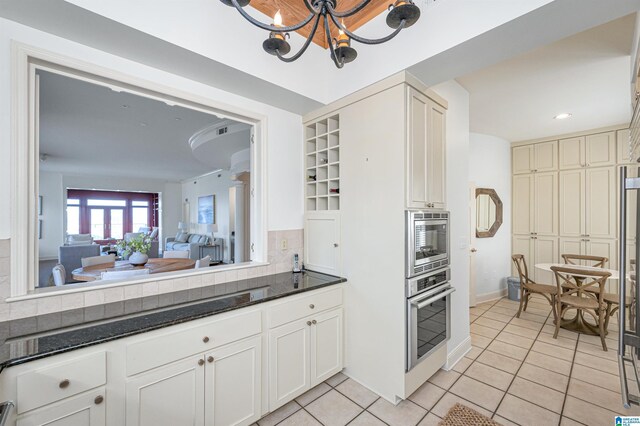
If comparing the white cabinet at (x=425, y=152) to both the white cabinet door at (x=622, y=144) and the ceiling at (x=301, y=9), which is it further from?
the white cabinet door at (x=622, y=144)

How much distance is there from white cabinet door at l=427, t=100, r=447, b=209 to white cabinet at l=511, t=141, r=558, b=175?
3530 millimetres

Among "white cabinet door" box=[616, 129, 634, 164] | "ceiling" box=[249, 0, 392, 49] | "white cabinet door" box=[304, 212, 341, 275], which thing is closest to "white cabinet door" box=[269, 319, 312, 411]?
"white cabinet door" box=[304, 212, 341, 275]

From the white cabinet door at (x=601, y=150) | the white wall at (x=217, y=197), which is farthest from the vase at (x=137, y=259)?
the white cabinet door at (x=601, y=150)

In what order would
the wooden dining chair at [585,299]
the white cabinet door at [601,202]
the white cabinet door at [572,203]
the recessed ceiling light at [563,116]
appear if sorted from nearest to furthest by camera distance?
the wooden dining chair at [585,299]
the recessed ceiling light at [563,116]
the white cabinet door at [601,202]
the white cabinet door at [572,203]

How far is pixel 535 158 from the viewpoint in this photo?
4.88 metres

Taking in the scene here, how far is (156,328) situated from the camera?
1430mm

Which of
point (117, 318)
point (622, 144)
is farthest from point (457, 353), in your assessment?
point (622, 144)

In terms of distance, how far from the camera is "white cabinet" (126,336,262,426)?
1.41 m

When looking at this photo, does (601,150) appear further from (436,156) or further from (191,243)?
(191,243)

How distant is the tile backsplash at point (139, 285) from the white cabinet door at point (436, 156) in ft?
4.46

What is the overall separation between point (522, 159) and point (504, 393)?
4.35 meters

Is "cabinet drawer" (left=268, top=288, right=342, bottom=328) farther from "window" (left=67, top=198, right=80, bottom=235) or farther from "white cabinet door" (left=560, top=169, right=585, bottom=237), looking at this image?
"window" (left=67, top=198, right=80, bottom=235)

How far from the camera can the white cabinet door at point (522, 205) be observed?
16.1ft

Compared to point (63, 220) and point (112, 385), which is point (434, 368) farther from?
point (63, 220)
